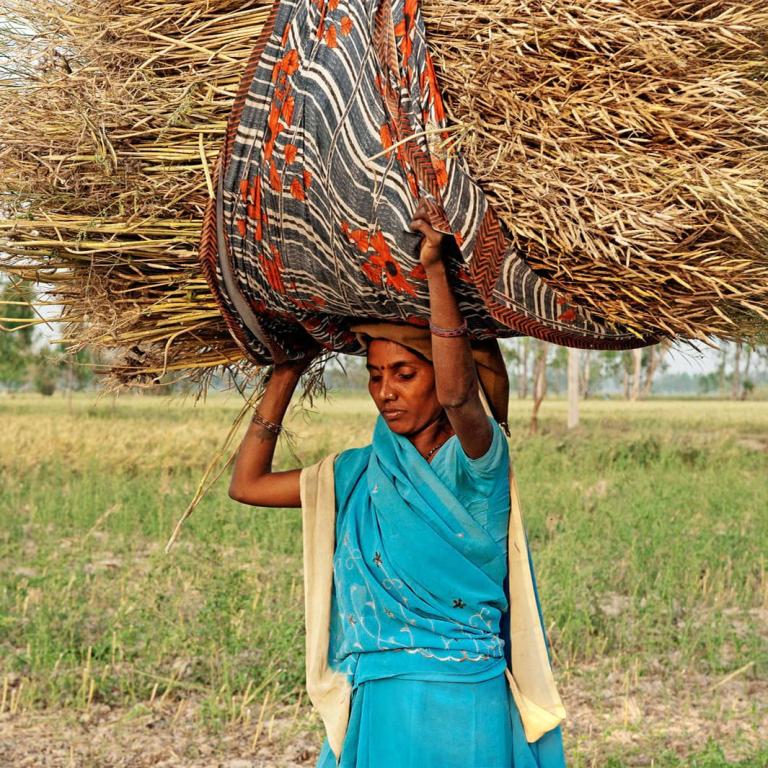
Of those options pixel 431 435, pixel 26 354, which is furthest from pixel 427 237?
pixel 26 354

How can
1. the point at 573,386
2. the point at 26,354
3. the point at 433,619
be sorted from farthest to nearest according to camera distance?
the point at 26,354 → the point at 573,386 → the point at 433,619

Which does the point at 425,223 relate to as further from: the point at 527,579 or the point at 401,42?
the point at 527,579

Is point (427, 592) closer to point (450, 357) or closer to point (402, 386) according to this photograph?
point (402, 386)

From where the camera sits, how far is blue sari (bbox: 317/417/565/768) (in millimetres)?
2094

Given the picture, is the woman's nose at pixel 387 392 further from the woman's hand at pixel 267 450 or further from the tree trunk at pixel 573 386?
the tree trunk at pixel 573 386

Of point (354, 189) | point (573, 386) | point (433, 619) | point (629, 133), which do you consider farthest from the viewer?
point (573, 386)

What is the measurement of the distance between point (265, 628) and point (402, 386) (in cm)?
273

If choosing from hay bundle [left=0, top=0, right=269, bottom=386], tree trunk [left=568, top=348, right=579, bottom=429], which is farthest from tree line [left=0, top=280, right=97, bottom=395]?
tree trunk [left=568, top=348, right=579, bottom=429]

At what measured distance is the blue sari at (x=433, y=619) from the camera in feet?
6.87

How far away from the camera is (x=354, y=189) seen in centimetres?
176

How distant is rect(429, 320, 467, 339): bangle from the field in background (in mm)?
811

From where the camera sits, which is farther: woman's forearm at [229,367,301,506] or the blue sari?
woman's forearm at [229,367,301,506]

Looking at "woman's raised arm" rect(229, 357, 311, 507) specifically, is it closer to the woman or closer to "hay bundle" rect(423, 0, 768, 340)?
the woman

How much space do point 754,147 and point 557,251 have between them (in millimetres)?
358
